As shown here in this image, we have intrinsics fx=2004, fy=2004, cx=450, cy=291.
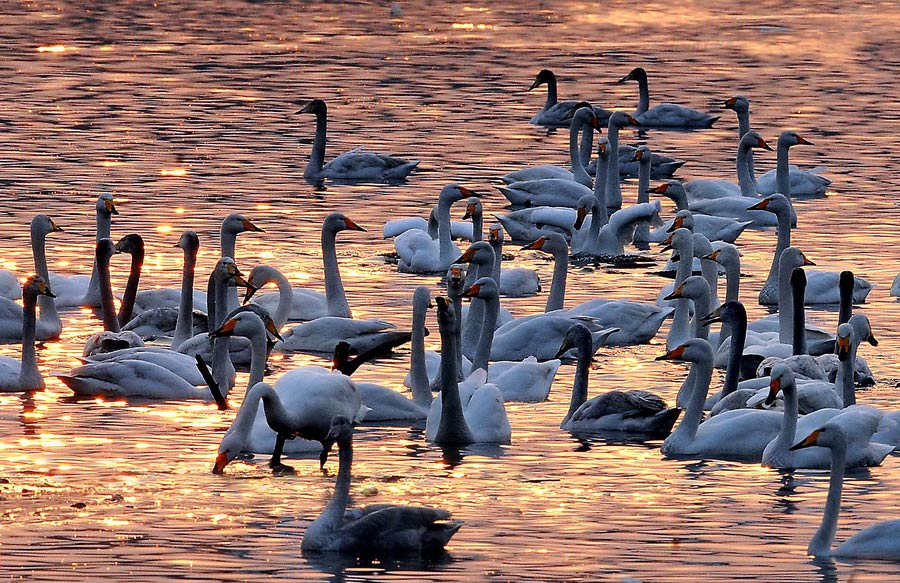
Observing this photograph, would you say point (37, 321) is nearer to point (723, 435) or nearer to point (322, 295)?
point (322, 295)

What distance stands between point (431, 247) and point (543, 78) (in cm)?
1437

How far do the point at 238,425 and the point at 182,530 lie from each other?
4.67 feet

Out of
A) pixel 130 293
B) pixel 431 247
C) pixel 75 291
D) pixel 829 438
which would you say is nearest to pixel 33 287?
pixel 130 293

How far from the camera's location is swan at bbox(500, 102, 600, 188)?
24156 millimetres

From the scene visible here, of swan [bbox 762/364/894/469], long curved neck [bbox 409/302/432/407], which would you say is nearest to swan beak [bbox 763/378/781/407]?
swan [bbox 762/364/894/469]

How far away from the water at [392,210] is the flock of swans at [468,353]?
0.67ft

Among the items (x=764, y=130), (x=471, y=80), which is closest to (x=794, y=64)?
(x=471, y=80)

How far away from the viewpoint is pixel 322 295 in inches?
671

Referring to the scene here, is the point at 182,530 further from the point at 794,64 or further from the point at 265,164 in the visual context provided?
the point at 794,64

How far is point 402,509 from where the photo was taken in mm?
9914

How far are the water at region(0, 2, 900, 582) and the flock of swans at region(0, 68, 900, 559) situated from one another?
205mm

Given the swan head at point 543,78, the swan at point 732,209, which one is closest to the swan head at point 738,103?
the swan at point 732,209

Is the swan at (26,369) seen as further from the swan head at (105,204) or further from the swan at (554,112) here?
the swan at (554,112)

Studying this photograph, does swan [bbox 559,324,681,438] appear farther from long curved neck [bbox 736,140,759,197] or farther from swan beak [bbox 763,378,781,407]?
long curved neck [bbox 736,140,759,197]
